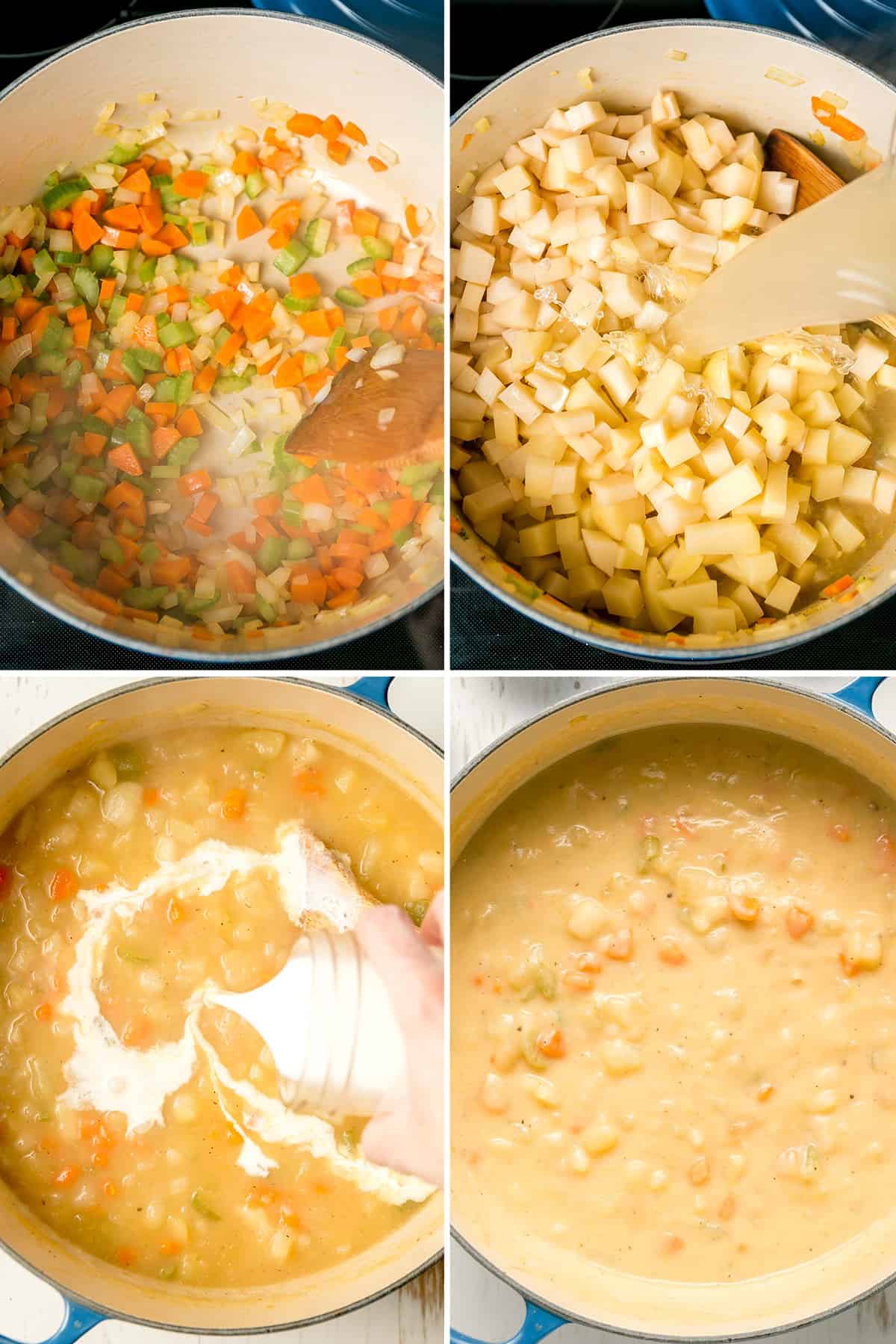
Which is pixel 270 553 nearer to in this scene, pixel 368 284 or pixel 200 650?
pixel 200 650

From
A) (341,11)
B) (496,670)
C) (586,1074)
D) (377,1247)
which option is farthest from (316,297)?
(377,1247)

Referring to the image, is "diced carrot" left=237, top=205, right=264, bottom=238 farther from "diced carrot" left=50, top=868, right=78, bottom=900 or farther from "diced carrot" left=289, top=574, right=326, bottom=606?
"diced carrot" left=50, top=868, right=78, bottom=900

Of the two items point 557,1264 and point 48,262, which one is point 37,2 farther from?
point 557,1264

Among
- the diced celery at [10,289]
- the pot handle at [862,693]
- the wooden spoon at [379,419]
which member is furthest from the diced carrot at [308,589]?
the pot handle at [862,693]

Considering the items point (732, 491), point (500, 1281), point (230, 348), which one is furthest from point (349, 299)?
point (500, 1281)

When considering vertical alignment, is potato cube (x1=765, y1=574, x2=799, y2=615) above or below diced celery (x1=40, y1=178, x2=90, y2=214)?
below

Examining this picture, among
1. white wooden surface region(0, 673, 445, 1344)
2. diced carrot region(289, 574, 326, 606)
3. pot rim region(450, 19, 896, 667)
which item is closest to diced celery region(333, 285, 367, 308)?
pot rim region(450, 19, 896, 667)

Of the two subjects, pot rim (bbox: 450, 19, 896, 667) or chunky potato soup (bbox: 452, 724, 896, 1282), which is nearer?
pot rim (bbox: 450, 19, 896, 667)

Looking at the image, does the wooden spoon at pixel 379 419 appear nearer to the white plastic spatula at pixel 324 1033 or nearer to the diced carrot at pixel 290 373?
the diced carrot at pixel 290 373
